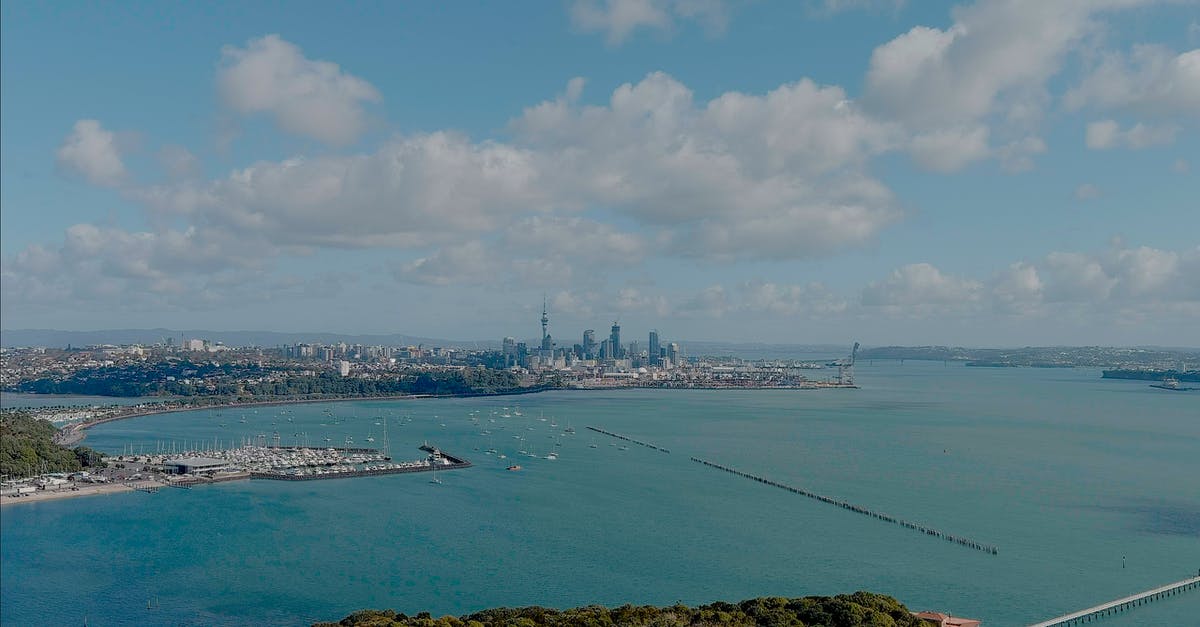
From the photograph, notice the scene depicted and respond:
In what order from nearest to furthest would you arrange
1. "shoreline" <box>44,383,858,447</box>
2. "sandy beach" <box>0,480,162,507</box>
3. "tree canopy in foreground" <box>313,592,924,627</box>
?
"tree canopy in foreground" <box>313,592,924,627</box>
"sandy beach" <box>0,480,162,507</box>
"shoreline" <box>44,383,858,447</box>

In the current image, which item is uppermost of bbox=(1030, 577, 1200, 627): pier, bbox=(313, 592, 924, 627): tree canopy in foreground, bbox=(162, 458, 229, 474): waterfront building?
bbox=(313, 592, 924, 627): tree canopy in foreground

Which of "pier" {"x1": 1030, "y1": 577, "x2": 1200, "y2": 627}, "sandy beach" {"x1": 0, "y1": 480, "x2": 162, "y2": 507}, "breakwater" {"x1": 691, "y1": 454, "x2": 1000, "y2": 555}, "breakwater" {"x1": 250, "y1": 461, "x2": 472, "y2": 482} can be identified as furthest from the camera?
"breakwater" {"x1": 250, "y1": 461, "x2": 472, "y2": 482}

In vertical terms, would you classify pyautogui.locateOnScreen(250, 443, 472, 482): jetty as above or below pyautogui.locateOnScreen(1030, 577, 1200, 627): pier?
above

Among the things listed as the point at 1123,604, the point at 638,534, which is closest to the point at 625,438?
the point at 638,534

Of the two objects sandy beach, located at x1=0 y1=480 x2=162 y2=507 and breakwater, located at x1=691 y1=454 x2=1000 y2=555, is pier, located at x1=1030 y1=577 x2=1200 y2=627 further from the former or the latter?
sandy beach, located at x1=0 y1=480 x2=162 y2=507

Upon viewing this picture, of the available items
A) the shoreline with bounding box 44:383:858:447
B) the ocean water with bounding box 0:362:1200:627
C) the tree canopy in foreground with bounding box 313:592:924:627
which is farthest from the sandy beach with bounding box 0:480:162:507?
the tree canopy in foreground with bounding box 313:592:924:627

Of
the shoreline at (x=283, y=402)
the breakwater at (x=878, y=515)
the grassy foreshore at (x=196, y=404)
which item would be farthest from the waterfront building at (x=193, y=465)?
the breakwater at (x=878, y=515)

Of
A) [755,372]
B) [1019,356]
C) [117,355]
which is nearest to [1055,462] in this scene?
[755,372]

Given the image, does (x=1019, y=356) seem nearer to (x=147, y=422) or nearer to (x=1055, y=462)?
(x=1055, y=462)
